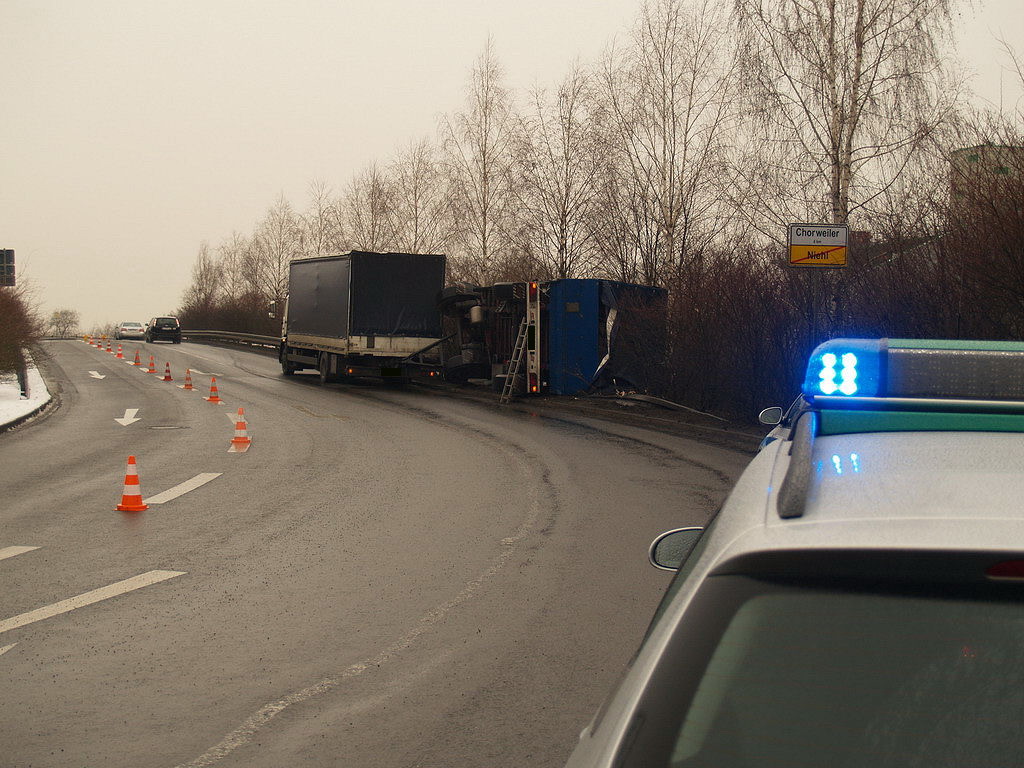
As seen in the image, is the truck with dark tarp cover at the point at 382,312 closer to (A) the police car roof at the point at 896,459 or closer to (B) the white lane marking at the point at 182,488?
(B) the white lane marking at the point at 182,488

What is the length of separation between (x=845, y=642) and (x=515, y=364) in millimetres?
24160

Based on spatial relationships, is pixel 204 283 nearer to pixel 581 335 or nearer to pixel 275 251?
pixel 275 251

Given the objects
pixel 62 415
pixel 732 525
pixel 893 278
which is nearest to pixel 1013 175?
pixel 893 278

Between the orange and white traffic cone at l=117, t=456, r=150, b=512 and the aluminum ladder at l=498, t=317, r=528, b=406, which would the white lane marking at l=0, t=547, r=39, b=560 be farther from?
the aluminum ladder at l=498, t=317, r=528, b=406

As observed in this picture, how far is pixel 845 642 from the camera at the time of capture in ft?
5.48

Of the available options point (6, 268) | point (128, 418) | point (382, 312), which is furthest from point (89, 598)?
point (6, 268)

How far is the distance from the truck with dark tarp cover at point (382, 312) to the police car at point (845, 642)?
86.6 ft

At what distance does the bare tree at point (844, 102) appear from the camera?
77.7 ft

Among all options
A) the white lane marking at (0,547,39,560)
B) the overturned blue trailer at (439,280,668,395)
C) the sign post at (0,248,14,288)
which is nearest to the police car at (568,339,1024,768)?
the white lane marking at (0,547,39,560)

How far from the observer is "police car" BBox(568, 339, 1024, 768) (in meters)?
1.61

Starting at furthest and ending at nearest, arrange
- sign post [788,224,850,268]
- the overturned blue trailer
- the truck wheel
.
A: the truck wheel
the overturned blue trailer
sign post [788,224,850,268]

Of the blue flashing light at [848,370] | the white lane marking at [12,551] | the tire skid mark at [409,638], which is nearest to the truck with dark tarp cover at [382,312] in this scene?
the tire skid mark at [409,638]

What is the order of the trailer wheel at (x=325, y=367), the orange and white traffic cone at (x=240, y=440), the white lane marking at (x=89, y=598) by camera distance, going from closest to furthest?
the white lane marking at (x=89, y=598), the orange and white traffic cone at (x=240, y=440), the trailer wheel at (x=325, y=367)

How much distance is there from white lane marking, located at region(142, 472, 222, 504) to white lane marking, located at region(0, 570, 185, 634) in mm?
3560
